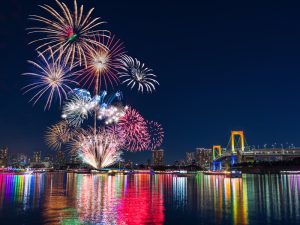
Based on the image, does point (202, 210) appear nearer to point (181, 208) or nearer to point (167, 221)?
point (181, 208)

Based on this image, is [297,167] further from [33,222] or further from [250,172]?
[33,222]

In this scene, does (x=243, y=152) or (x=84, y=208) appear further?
(x=243, y=152)

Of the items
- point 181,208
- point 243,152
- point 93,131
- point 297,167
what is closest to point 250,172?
point 243,152

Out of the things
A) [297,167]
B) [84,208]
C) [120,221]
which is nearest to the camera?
[120,221]

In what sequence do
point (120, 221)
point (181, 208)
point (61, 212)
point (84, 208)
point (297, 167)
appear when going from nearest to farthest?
point (120, 221)
point (61, 212)
point (84, 208)
point (181, 208)
point (297, 167)

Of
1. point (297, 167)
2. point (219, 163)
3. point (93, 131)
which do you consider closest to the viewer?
point (93, 131)

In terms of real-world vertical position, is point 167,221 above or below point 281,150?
below

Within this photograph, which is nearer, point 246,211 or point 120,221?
point 120,221

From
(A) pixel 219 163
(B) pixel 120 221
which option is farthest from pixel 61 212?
(A) pixel 219 163

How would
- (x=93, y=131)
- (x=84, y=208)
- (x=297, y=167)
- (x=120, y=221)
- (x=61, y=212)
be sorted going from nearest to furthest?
(x=120, y=221), (x=61, y=212), (x=84, y=208), (x=93, y=131), (x=297, y=167)

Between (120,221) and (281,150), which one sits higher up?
(281,150)
